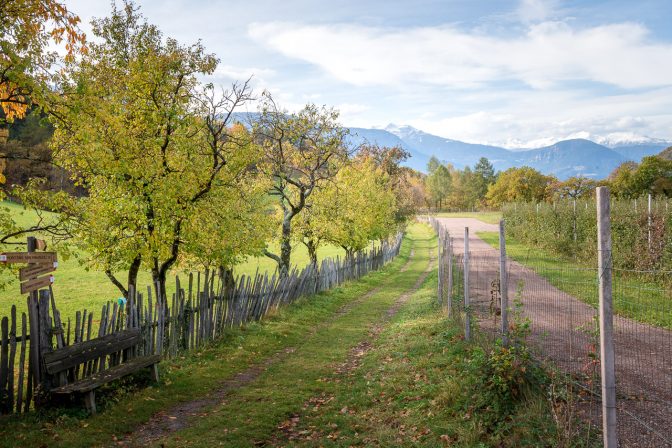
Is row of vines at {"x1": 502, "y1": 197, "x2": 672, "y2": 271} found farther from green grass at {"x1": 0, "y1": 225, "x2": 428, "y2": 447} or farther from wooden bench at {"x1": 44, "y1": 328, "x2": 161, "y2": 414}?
wooden bench at {"x1": 44, "y1": 328, "x2": 161, "y2": 414}

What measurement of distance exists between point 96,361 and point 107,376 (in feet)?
2.27

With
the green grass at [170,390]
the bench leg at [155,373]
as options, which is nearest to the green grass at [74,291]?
the green grass at [170,390]

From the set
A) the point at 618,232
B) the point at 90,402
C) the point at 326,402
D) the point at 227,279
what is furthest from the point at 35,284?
the point at 618,232

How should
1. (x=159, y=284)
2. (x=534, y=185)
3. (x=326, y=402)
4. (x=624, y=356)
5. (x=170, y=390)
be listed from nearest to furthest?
(x=326, y=402), (x=624, y=356), (x=170, y=390), (x=159, y=284), (x=534, y=185)

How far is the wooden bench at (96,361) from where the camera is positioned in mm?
7480

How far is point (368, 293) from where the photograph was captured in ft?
79.9

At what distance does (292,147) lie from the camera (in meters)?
20.7

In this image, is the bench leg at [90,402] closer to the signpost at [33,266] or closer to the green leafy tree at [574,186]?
the signpost at [33,266]

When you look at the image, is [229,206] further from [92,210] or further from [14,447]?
[14,447]

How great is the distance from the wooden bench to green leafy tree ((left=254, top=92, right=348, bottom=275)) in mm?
9789

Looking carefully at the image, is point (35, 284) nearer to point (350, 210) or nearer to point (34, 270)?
point (34, 270)

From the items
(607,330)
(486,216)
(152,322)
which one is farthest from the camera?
(486,216)

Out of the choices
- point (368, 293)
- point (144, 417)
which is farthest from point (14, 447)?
point (368, 293)

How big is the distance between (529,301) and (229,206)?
9058mm
